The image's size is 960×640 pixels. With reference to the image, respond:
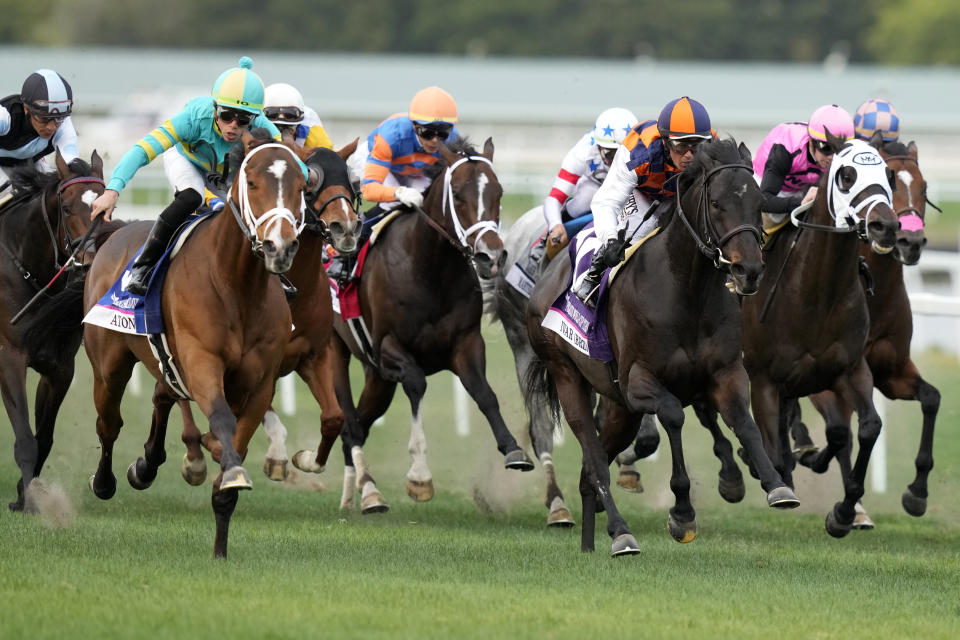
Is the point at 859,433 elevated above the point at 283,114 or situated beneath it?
situated beneath

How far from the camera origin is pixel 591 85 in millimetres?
49344

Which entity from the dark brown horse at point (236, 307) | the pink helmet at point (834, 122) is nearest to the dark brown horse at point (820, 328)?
the pink helmet at point (834, 122)

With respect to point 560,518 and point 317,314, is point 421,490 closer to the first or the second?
point 560,518

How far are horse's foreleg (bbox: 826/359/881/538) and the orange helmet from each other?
2.76 m

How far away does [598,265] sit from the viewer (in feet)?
25.2

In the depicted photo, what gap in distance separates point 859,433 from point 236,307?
3489 millimetres

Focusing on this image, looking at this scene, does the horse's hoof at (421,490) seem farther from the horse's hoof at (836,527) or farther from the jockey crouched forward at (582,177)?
the horse's hoof at (836,527)

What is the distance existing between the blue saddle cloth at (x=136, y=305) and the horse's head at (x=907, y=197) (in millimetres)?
3607

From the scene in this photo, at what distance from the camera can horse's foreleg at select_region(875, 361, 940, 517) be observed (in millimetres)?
9000

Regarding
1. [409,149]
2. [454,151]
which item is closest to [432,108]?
[454,151]

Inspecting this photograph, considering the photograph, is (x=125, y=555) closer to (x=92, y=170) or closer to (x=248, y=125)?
(x=248, y=125)

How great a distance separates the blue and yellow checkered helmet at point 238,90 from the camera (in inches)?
293

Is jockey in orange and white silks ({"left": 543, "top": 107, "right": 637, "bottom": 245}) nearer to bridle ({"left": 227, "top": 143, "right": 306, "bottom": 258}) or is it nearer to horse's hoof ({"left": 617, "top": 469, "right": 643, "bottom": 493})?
horse's hoof ({"left": 617, "top": 469, "right": 643, "bottom": 493})

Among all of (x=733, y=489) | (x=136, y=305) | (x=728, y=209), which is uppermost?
(x=728, y=209)
